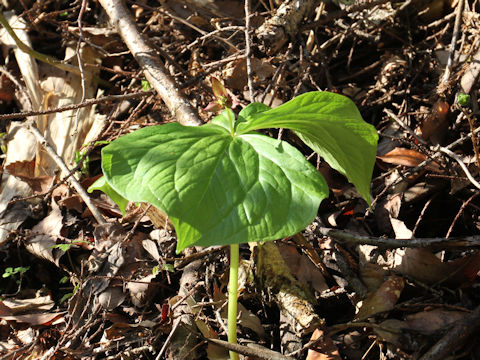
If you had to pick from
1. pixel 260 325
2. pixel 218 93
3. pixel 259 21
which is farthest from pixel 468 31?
pixel 260 325

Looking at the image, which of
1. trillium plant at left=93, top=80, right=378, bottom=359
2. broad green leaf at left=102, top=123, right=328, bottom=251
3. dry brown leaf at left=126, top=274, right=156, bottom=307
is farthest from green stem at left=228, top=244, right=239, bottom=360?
dry brown leaf at left=126, top=274, right=156, bottom=307

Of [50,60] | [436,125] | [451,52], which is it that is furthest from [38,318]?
[451,52]

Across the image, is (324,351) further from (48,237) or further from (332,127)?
(48,237)

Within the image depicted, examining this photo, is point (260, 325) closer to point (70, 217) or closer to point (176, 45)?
point (70, 217)

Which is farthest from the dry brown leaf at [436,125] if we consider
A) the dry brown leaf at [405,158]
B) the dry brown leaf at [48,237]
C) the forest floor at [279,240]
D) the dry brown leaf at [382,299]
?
the dry brown leaf at [48,237]

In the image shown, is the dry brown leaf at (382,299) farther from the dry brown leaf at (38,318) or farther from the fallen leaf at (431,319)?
the dry brown leaf at (38,318)

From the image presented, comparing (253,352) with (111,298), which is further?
(111,298)

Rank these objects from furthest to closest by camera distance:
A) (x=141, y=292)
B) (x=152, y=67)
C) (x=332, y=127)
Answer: (x=152, y=67)
(x=141, y=292)
(x=332, y=127)
